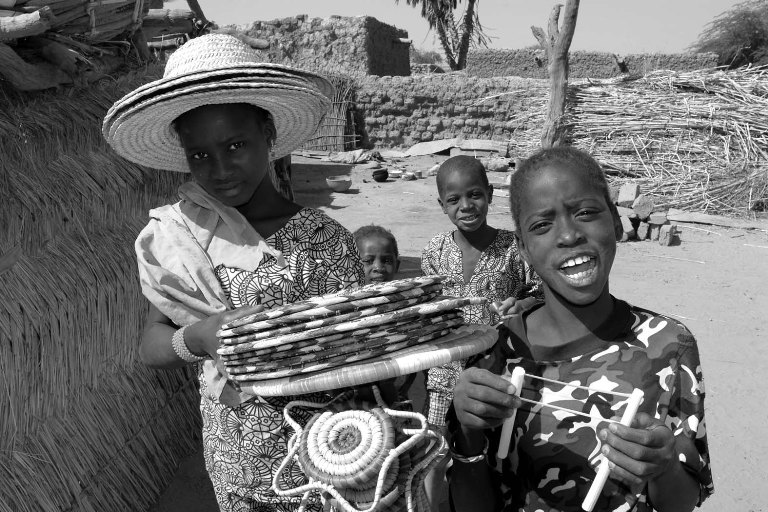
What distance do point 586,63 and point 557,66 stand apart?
728 cm

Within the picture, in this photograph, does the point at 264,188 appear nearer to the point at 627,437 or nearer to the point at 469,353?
the point at 469,353

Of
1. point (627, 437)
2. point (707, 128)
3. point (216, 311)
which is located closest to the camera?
point (627, 437)

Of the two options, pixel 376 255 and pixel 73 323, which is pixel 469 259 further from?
pixel 73 323

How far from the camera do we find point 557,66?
39.5 ft

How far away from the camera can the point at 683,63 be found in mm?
17734

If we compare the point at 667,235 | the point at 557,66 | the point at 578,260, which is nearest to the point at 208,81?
the point at 578,260

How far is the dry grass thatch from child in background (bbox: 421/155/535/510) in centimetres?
871

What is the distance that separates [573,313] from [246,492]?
3.25 ft

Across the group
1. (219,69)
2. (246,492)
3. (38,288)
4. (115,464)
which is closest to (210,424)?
(246,492)

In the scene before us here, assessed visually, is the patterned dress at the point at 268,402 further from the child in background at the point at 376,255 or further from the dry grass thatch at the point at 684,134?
the dry grass thatch at the point at 684,134

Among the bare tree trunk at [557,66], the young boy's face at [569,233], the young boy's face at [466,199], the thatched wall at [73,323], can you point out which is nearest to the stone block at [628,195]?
the bare tree trunk at [557,66]

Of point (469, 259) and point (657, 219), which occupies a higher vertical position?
point (469, 259)

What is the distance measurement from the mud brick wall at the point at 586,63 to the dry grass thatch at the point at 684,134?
3346mm

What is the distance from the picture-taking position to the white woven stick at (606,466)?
123 cm
